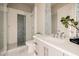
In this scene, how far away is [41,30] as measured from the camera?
1.77 metres

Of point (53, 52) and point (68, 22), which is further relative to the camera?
point (68, 22)

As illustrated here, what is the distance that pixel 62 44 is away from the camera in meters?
1.64

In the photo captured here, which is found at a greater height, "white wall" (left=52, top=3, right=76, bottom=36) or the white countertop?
"white wall" (left=52, top=3, right=76, bottom=36)

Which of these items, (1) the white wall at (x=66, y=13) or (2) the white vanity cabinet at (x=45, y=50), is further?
(1) the white wall at (x=66, y=13)

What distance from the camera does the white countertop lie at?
146cm

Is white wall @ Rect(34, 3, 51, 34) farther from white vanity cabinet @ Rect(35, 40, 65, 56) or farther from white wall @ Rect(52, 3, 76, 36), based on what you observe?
white vanity cabinet @ Rect(35, 40, 65, 56)

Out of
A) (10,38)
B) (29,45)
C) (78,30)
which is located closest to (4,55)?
(10,38)

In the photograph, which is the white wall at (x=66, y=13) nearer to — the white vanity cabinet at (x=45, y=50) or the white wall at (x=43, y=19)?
the white wall at (x=43, y=19)

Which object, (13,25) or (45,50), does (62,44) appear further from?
(13,25)

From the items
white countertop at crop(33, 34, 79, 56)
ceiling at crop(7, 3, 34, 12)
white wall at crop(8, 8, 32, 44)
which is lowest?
white countertop at crop(33, 34, 79, 56)

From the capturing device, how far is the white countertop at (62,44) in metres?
1.46

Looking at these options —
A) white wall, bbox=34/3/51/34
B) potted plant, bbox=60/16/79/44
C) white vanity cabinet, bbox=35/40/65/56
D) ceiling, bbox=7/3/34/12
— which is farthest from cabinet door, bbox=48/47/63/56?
ceiling, bbox=7/3/34/12

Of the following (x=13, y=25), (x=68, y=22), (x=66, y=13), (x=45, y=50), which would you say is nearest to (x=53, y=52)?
(x=45, y=50)

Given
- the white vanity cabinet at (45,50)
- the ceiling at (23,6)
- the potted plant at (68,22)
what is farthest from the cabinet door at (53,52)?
the ceiling at (23,6)
